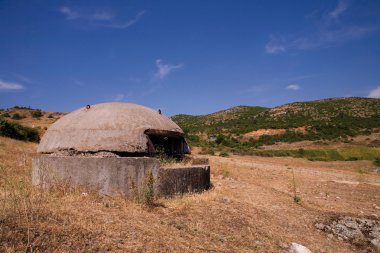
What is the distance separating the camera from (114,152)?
7227 mm

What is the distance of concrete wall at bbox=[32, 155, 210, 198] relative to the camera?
6.86 meters

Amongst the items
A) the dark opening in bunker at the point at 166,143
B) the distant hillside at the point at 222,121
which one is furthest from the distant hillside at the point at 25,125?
the distant hillside at the point at 222,121

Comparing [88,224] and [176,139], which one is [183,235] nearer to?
[88,224]

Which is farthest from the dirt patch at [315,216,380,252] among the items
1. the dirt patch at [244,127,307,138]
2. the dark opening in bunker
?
the dirt patch at [244,127,307,138]

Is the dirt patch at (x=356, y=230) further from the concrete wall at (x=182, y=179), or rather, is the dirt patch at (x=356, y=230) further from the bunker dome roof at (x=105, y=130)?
the bunker dome roof at (x=105, y=130)

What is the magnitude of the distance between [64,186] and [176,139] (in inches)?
128

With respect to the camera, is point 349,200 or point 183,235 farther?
point 349,200

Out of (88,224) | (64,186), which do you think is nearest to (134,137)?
(64,186)

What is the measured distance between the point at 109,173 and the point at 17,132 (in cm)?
1468

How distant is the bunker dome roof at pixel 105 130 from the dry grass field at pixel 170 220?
1.00 metres

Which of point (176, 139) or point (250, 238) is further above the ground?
point (176, 139)

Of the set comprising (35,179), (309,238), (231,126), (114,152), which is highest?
(231,126)

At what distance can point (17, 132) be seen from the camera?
19344 mm

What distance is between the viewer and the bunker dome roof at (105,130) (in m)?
7.31
